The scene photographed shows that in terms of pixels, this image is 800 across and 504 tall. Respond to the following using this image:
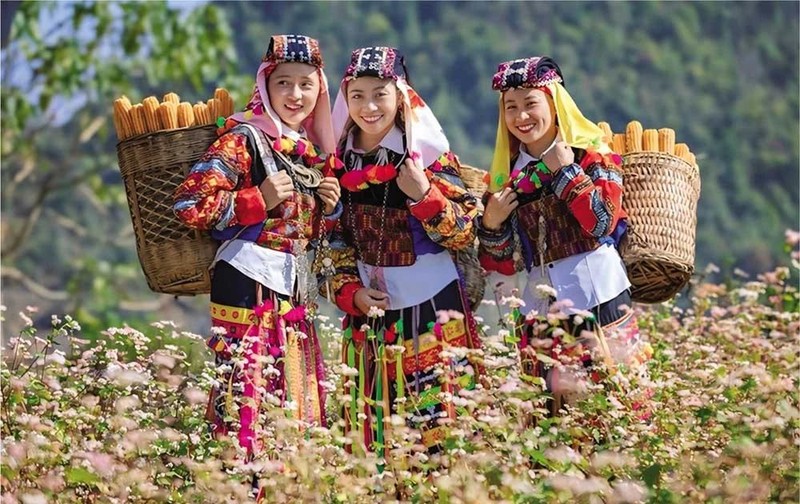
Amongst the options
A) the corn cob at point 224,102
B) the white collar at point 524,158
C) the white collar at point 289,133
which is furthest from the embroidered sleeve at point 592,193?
the corn cob at point 224,102

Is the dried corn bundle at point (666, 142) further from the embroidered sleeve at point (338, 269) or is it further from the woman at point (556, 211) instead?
the embroidered sleeve at point (338, 269)

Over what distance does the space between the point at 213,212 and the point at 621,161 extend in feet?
4.37

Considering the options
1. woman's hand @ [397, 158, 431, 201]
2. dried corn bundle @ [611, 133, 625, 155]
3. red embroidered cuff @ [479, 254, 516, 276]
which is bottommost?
red embroidered cuff @ [479, 254, 516, 276]

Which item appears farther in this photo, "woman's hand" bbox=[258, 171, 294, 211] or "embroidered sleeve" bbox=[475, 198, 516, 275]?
"embroidered sleeve" bbox=[475, 198, 516, 275]

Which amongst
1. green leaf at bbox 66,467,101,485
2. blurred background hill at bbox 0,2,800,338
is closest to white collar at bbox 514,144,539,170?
green leaf at bbox 66,467,101,485

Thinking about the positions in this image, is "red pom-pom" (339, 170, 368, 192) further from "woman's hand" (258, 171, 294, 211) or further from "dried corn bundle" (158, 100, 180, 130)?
"dried corn bundle" (158, 100, 180, 130)

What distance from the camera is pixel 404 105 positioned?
4.77 metres

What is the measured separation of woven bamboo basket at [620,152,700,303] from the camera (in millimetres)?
4848

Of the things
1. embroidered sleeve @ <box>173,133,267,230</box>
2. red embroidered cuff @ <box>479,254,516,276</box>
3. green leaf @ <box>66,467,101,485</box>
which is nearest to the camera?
green leaf @ <box>66,467,101,485</box>

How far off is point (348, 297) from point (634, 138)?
3.56ft

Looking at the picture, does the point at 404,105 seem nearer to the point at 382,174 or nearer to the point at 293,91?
the point at 382,174

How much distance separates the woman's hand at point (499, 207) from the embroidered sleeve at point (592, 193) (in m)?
0.14

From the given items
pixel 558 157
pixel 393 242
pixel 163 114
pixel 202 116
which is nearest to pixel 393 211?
pixel 393 242

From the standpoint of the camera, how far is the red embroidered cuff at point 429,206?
183 inches
